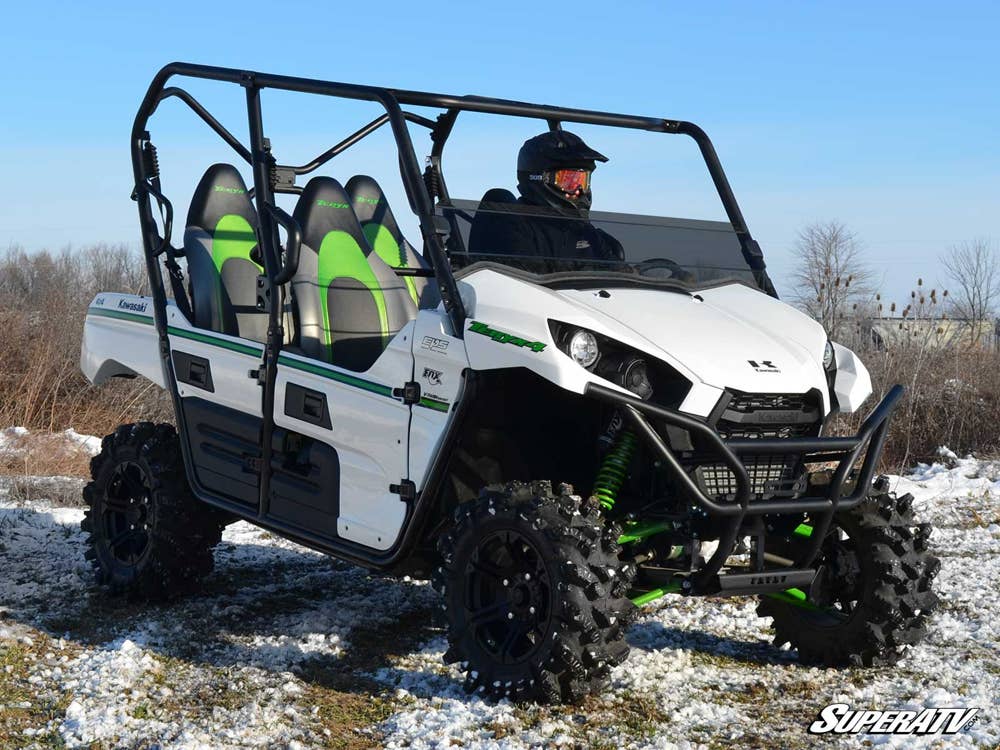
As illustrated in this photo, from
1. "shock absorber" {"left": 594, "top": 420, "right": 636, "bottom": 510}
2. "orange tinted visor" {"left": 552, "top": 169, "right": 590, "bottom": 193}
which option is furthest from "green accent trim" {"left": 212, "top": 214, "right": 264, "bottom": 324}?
"shock absorber" {"left": 594, "top": 420, "right": 636, "bottom": 510}

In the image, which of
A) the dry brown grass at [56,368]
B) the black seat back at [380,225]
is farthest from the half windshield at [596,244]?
the dry brown grass at [56,368]

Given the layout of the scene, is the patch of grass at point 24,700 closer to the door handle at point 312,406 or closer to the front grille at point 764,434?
the door handle at point 312,406

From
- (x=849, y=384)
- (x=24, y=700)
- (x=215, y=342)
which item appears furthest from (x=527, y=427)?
(x=24, y=700)

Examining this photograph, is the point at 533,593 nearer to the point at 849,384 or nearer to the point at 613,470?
the point at 613,470

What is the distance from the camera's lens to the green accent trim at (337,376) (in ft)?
15.6

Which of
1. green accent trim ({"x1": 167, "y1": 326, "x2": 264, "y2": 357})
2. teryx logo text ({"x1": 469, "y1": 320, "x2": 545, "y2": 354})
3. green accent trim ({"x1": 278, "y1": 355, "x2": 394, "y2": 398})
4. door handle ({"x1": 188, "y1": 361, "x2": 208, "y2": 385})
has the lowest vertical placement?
door handle ({"x1": 188, "y1": 361, "x2": 208, "y2": 385})

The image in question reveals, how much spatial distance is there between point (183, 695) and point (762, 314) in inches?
101

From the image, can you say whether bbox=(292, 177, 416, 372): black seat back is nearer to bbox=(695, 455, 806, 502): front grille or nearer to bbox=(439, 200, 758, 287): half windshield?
bbox=(439, 200, 758, 287): half windshield

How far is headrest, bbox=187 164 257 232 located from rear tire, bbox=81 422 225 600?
3.76ft

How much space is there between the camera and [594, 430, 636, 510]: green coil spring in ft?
14.5

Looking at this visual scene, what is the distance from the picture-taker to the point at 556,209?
5.21m

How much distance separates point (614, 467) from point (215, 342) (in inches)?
83.4

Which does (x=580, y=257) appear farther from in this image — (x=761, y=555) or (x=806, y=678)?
(x=806, y=678)

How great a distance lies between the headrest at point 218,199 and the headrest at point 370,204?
1.73 feet
